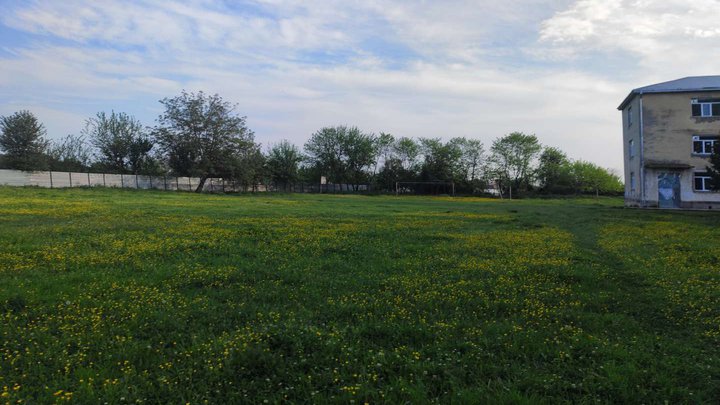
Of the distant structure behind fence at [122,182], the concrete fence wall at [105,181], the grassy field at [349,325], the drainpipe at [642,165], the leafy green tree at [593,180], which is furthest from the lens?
the leafy green tree at [593,180]

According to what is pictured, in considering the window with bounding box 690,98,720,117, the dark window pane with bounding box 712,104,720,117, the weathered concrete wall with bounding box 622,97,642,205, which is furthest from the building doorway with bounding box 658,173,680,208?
the dark window pane with bounding box 712,104,720,117

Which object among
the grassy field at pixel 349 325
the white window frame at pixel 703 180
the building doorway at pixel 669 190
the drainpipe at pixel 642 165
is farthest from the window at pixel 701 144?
the grassy field at pixel 349 325

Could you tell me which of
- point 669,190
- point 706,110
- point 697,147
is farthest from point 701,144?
point 669,190

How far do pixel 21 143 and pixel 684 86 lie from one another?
67181mm

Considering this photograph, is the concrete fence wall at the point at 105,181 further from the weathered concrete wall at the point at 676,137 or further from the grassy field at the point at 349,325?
the weathered concrete wall at the point at 676,137

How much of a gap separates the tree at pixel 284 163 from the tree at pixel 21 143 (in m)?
36.1

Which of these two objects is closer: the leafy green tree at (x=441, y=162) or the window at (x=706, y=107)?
the window at (x=706, y=107)

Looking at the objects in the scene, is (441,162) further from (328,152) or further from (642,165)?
(642,165)

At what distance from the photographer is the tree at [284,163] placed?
80375mm

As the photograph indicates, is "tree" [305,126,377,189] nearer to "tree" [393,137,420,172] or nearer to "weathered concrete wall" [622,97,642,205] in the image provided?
"tree" [393,137,420,172]

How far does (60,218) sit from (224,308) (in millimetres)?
16016

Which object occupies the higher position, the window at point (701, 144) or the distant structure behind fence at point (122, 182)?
the window at point (701, 144)

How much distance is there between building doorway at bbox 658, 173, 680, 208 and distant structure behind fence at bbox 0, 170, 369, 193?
2017 inches

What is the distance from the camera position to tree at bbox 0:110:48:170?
159 feet
